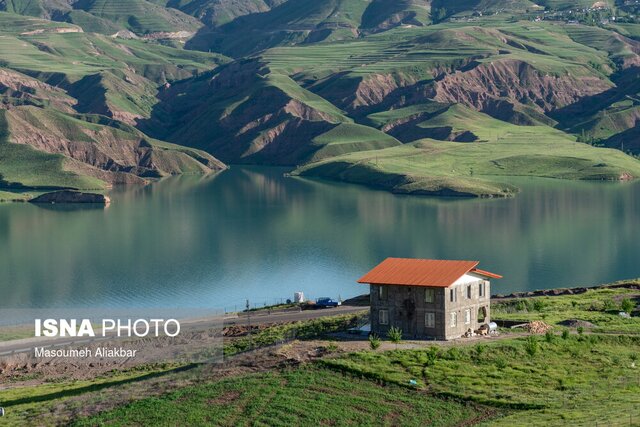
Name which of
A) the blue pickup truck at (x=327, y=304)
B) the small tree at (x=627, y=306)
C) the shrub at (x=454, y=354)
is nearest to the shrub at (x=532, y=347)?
the shrub at (x=454, y=354)

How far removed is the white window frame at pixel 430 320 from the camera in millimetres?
74375

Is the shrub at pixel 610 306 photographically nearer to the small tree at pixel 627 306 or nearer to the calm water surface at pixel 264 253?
the small tree at pixel 627 306

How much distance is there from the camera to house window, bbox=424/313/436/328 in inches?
2928

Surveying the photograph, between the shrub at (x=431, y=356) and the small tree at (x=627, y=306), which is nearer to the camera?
the shrub at (x=431, y=356)

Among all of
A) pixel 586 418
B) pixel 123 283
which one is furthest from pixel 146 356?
pixel 123 283

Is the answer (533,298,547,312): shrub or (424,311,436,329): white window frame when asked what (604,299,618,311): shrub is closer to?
(533,298,547,312): shrub

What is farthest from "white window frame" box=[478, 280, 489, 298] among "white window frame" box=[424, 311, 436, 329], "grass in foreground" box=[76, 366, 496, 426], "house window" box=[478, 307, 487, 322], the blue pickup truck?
the blue pickup truck

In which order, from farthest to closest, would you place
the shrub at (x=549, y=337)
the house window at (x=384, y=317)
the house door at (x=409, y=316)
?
the house window at (x=384, y=317)
the house door at (x=409, y=316)
the shrub at (x=549, y=337)

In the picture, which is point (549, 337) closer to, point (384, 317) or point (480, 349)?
point (480, 349)

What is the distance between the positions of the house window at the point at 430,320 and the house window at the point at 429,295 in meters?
0.84

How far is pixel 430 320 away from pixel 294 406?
1608cm

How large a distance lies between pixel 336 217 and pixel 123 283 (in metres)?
75.6

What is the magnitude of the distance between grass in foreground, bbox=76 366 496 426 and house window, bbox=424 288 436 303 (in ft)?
37.6

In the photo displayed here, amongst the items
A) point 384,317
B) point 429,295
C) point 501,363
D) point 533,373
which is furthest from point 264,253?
A: point 533,373
